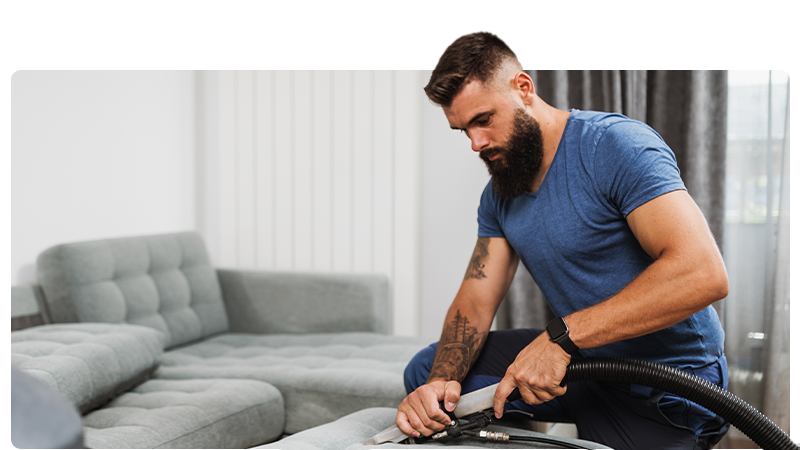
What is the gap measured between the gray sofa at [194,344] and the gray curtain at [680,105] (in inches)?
47.6

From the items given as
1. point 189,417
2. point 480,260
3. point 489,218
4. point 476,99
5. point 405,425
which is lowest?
point 189,417

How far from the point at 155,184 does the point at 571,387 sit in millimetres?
2188

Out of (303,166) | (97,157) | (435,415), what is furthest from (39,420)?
(303,166)

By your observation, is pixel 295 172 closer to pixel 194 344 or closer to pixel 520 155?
pixel 194 344

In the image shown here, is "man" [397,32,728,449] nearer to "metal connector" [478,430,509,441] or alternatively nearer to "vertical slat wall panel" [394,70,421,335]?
"metal connector" [478,430,509,441]

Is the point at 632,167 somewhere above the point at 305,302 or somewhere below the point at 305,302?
above

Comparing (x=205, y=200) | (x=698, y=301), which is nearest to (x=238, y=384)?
(x=698, y=301)

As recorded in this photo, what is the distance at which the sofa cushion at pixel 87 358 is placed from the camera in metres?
1.33

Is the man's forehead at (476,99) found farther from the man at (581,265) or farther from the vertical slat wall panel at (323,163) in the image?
the vertical slat wall panel at (323,163)

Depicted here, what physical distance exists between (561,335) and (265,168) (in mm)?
2285

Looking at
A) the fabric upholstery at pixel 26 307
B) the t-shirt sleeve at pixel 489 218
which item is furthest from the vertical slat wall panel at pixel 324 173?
the t-shirt sleeve at pixel 489 218

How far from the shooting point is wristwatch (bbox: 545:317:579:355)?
996mm

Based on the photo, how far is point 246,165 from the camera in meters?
3.01

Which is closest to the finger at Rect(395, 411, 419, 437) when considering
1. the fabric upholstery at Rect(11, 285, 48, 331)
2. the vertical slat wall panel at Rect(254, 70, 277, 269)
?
the fabric upholstery at Rect(11, 285, 48, 331)
